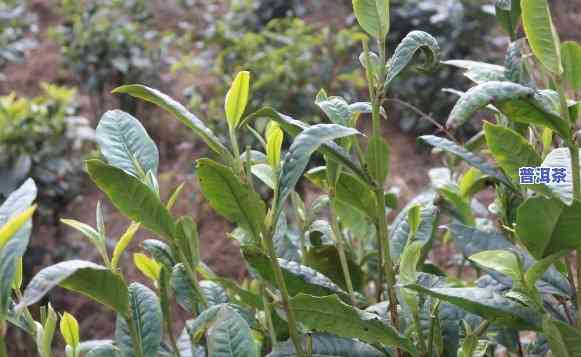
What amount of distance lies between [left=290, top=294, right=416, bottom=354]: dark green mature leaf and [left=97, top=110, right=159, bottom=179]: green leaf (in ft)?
0.93

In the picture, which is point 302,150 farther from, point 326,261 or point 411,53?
Answer: point 326,261

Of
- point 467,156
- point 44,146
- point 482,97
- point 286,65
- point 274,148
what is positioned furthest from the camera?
point 286,65

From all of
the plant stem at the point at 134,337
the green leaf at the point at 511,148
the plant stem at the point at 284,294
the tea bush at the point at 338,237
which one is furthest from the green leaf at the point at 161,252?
the green leaf at the point at 511,148

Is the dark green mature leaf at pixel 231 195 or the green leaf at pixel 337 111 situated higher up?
the green leaf at pixel 337 111

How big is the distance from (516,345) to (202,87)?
3847 mm

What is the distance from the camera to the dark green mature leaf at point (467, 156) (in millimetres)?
1030

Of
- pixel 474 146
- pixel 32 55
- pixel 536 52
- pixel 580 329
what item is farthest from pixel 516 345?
pixel 32 55

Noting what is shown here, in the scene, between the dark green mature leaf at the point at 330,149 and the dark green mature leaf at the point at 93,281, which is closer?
the dark green mature leaf at the point at 93,281

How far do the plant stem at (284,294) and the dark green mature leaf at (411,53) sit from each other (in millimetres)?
234

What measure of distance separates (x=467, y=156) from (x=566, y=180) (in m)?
0.20

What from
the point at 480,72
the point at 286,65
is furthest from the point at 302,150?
the point at 286,65

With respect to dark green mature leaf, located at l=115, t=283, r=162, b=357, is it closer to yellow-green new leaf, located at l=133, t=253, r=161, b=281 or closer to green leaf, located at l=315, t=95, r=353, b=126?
yellow-green new leaf, located at l=133, t=253, r=161, b=281

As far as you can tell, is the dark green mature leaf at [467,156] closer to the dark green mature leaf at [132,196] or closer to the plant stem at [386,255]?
the plant stem at [386,255]

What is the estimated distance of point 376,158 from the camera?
0.92 m
